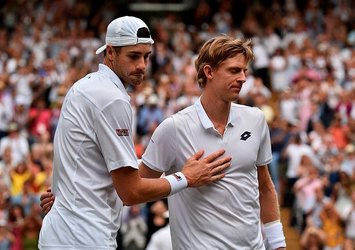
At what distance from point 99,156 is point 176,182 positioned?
499 millimetres

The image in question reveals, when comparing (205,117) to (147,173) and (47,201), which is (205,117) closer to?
(147,173)

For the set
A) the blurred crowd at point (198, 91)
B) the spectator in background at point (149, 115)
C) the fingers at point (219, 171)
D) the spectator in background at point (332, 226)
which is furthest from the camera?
the spectator in background at point (149, 115)

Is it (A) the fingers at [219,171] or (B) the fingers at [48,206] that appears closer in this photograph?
(B) the fingers at [48,206]

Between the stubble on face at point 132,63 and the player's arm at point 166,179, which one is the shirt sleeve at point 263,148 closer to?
the player's arm at point 166,179

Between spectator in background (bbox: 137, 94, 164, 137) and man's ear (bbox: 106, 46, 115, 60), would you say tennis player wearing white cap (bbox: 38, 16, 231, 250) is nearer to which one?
man's ear (bbox: 106, 46, 115, 60)

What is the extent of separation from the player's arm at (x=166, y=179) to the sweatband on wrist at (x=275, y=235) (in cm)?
64

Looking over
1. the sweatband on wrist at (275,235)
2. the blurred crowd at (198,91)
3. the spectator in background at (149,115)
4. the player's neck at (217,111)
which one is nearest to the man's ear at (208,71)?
the player's neck at (217,111)

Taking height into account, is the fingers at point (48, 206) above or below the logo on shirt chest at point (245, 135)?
below

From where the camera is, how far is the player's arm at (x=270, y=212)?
684 centimetres

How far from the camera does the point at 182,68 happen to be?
24.0 meters

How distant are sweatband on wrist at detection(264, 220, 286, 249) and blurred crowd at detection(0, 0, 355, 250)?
533cm

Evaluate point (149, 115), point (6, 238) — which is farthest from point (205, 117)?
point (149, 115)

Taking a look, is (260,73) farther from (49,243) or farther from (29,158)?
(49,243)

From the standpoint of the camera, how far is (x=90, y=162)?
590 centimetres
